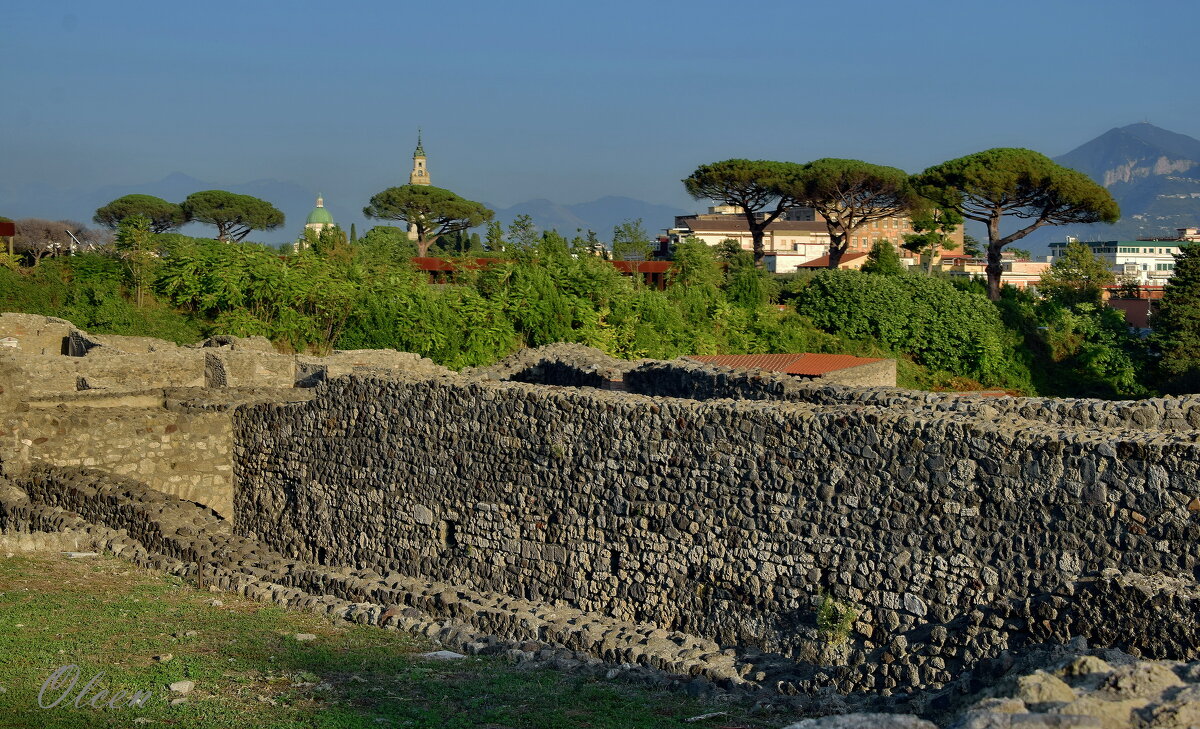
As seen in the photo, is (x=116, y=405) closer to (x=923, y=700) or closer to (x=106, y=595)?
(x=106, y=595)

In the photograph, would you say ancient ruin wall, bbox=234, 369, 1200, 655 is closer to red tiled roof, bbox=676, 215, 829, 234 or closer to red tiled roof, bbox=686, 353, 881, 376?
red tiled roof, bbox=686, 353, 881, 376

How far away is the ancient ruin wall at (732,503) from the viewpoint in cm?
764

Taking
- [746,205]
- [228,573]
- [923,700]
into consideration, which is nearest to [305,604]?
[228,573]

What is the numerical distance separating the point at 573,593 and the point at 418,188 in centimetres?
9350

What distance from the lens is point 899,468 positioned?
27.7 ft

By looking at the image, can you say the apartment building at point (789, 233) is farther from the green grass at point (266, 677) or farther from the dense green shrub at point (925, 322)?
the green grass at point (266, 677)

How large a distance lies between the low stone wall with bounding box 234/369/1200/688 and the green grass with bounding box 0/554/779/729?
128 cm

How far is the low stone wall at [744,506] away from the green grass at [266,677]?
1279mm

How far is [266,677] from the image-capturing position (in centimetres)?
833

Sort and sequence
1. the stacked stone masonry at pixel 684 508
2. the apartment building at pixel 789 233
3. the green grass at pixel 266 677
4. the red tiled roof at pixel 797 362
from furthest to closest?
1. the apartment building at pixel 789 233
2. the red tiled roof at pixel 797 362
3. the stacked stone masonry at pixel 684 508
4. the green grass at pixel 266 677

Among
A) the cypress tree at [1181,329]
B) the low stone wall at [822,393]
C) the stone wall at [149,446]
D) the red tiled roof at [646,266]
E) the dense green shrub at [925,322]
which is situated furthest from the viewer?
the red tiled roof at [646,266]

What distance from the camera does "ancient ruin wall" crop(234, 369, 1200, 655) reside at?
7.64m

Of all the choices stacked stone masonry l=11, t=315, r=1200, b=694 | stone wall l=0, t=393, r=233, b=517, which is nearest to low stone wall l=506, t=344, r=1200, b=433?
stacked stone masonry l=11, t=315, r=1200, b=694

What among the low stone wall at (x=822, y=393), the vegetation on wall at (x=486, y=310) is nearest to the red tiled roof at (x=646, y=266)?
the vegetation on wall at (x=486, y=310)
